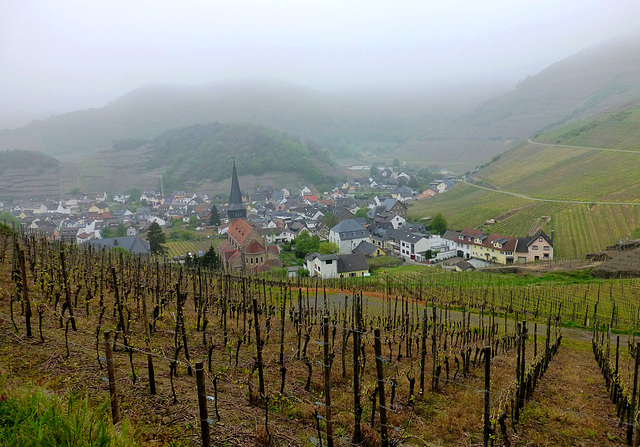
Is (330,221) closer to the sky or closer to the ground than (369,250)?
closer to the sky

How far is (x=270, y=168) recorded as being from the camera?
134 m

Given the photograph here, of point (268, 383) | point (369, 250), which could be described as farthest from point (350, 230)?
point (268, 383)

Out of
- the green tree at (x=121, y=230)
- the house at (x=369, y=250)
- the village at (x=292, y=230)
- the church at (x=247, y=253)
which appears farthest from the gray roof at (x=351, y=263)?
the green tree at (x=121, y=230)

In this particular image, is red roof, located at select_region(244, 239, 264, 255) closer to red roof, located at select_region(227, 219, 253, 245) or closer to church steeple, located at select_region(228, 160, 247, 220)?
red roof, located at select_region(227, 219, 253, 245)

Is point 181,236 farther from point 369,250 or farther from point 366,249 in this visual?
point 369,250

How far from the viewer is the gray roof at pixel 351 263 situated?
136ft

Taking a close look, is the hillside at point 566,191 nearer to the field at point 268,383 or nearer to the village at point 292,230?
the village at point 292,230

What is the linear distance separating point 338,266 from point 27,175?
120 metres

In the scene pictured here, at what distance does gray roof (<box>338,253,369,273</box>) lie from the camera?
4155 cm

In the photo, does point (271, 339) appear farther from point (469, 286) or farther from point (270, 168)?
point (270, 168)

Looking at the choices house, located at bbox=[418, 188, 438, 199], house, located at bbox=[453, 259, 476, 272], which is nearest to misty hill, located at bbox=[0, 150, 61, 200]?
house, located at bbox=[418, 188, 438, 199]

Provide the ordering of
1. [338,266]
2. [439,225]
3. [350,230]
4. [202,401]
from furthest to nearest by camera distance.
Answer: [439,225] < [350,230] < [338,266] < [202,401]

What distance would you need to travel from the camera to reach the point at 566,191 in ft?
210

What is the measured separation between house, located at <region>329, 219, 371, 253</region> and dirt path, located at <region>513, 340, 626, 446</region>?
4376 centimetres
